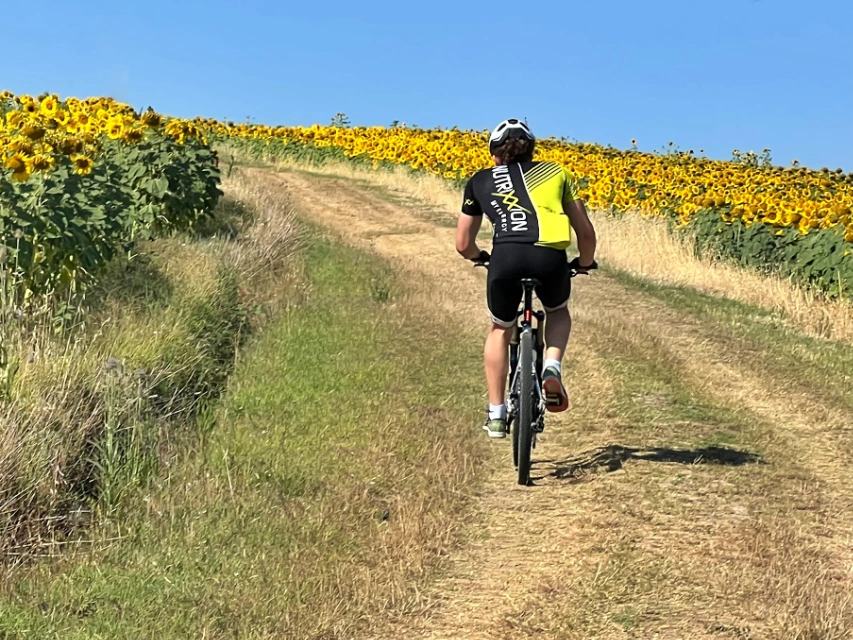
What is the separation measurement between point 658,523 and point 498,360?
4.34 feet

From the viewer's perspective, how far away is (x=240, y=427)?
7332mm

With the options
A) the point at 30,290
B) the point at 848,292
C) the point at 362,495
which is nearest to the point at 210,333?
the point at 30,290

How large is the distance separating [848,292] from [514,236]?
25.8ft

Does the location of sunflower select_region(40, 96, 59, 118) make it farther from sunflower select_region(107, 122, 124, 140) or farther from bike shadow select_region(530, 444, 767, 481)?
bike shadow select_region(530, 444, 767, 481)

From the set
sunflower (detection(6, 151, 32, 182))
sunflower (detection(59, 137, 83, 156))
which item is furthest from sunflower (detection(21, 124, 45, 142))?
sunflower (detection(6, 151, 32, 182))

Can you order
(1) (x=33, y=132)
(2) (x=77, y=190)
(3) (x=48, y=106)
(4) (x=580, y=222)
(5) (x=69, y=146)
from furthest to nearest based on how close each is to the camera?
(3) (x=48, y=106), (5) (x=69, y=146), (2) (x=77, y=190), (1) (x=33, y=132), (4) (x=580, y=222)

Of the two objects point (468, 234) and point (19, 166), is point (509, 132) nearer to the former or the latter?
point (468, 234)

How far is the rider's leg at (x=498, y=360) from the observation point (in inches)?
257

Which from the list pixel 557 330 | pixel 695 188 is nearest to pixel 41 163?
pixel 557 330

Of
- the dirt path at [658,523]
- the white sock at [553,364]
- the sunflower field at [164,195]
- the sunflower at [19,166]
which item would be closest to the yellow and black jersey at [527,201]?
the white sock at [553,364]

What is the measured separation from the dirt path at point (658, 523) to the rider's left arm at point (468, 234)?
1.34 meters

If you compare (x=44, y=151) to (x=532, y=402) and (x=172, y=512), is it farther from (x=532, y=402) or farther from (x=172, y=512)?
(x=532, y=402)

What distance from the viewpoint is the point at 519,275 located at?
20.3 feet

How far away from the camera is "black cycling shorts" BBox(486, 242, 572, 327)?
Result: 20.1 ft
